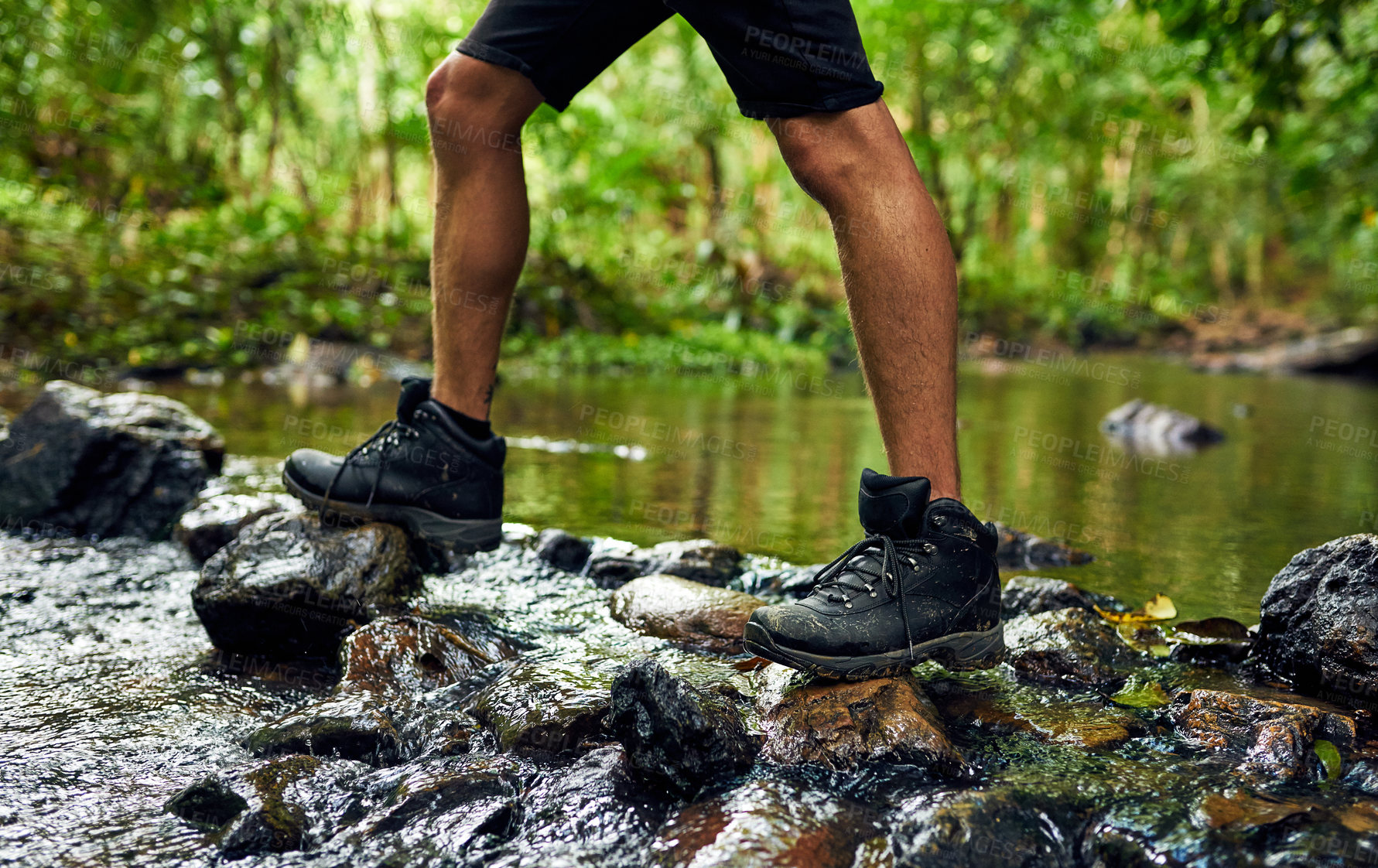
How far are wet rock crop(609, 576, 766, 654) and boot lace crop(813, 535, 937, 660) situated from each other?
0.31 metres

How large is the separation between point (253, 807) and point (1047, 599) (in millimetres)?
1687

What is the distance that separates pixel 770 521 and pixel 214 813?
206 cm

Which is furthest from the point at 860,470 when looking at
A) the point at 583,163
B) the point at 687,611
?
the point at 583,163

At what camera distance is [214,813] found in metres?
Answer: 1.21

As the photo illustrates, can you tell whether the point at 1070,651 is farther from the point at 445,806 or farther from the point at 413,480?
the point at 413,480

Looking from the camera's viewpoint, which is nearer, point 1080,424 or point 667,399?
point 1080,424

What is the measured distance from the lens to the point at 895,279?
1.67 m

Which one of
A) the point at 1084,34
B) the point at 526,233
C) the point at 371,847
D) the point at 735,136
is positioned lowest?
the point at 371,847

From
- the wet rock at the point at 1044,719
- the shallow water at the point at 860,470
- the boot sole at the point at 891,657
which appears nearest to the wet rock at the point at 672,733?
the boot sole at the point at 891,657

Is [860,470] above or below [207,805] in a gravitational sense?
above

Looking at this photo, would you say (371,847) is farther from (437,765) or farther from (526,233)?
(526,233)

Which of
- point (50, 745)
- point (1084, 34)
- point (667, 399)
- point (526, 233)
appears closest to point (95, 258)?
point (667, 399)

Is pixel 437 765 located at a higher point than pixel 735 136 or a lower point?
lower

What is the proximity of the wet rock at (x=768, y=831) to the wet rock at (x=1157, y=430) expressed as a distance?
169 inches
